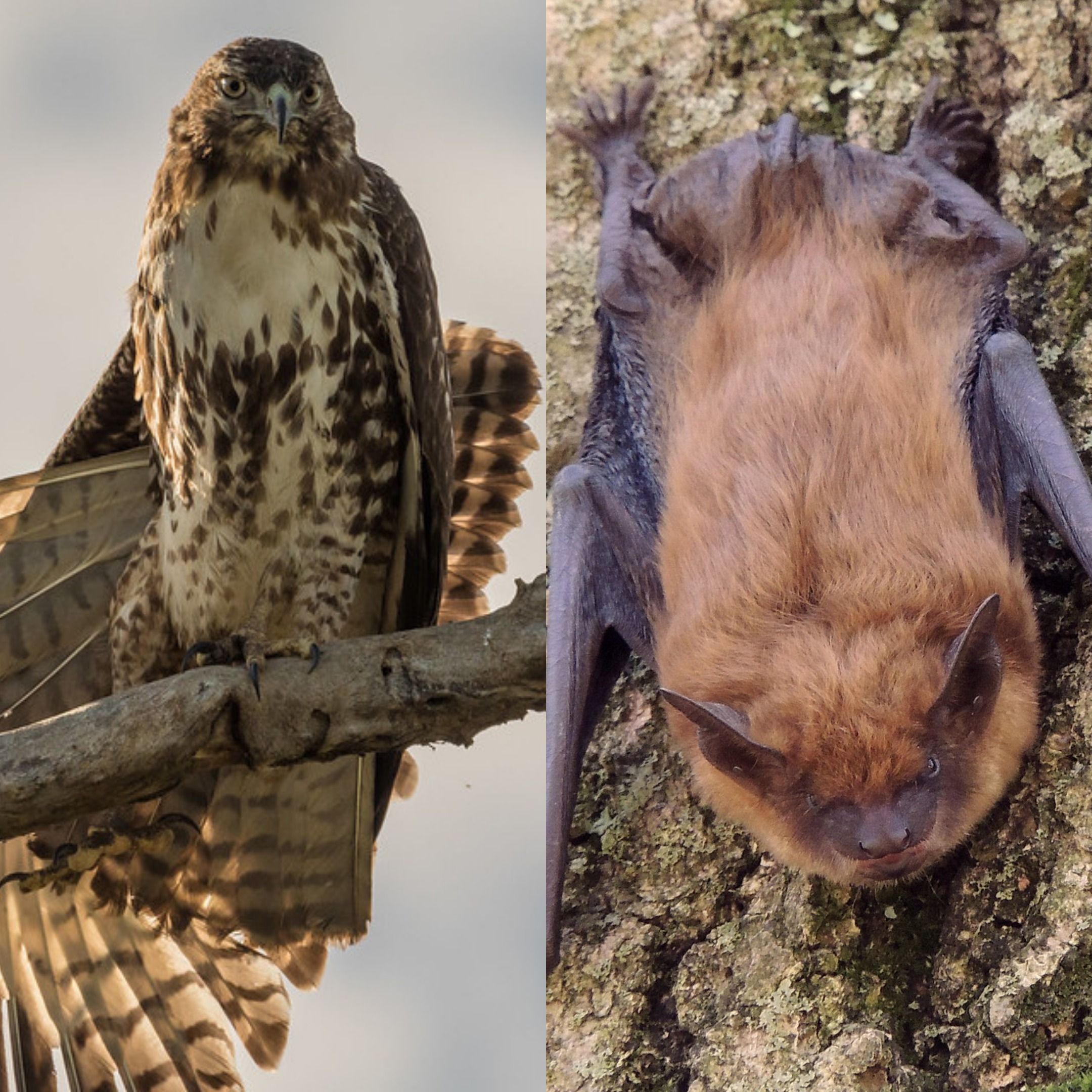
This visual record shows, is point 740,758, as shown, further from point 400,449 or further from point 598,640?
point 400,449

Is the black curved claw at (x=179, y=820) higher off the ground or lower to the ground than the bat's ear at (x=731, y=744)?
higher

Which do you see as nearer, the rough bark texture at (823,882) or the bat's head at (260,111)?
the rough bark texture at (823,882)

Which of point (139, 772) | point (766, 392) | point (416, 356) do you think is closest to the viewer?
point (766, 392)

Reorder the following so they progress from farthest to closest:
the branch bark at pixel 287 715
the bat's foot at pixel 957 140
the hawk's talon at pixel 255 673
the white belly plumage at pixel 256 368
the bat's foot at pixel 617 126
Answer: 1. the white belly plumage at pixel 256 368
2. the hawk's talon at pixel 255 673
3. the branch bark at pixel 287 715
4. the bat's foot at pixel 617 126
5. the bat's foot at pixel 957 140

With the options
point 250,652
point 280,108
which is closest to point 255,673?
point 250,652

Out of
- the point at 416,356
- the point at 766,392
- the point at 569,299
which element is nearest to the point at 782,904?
the point at 766,392

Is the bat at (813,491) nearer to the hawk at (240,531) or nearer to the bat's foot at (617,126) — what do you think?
the bat's foot at (617,126)

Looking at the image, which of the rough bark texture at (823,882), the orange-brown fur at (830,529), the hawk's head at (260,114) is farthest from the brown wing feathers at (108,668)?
the orange-brown fur at (830,529)

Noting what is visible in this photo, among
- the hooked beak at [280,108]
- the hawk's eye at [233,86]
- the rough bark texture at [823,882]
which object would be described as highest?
the hawk's eye at [233,86]
